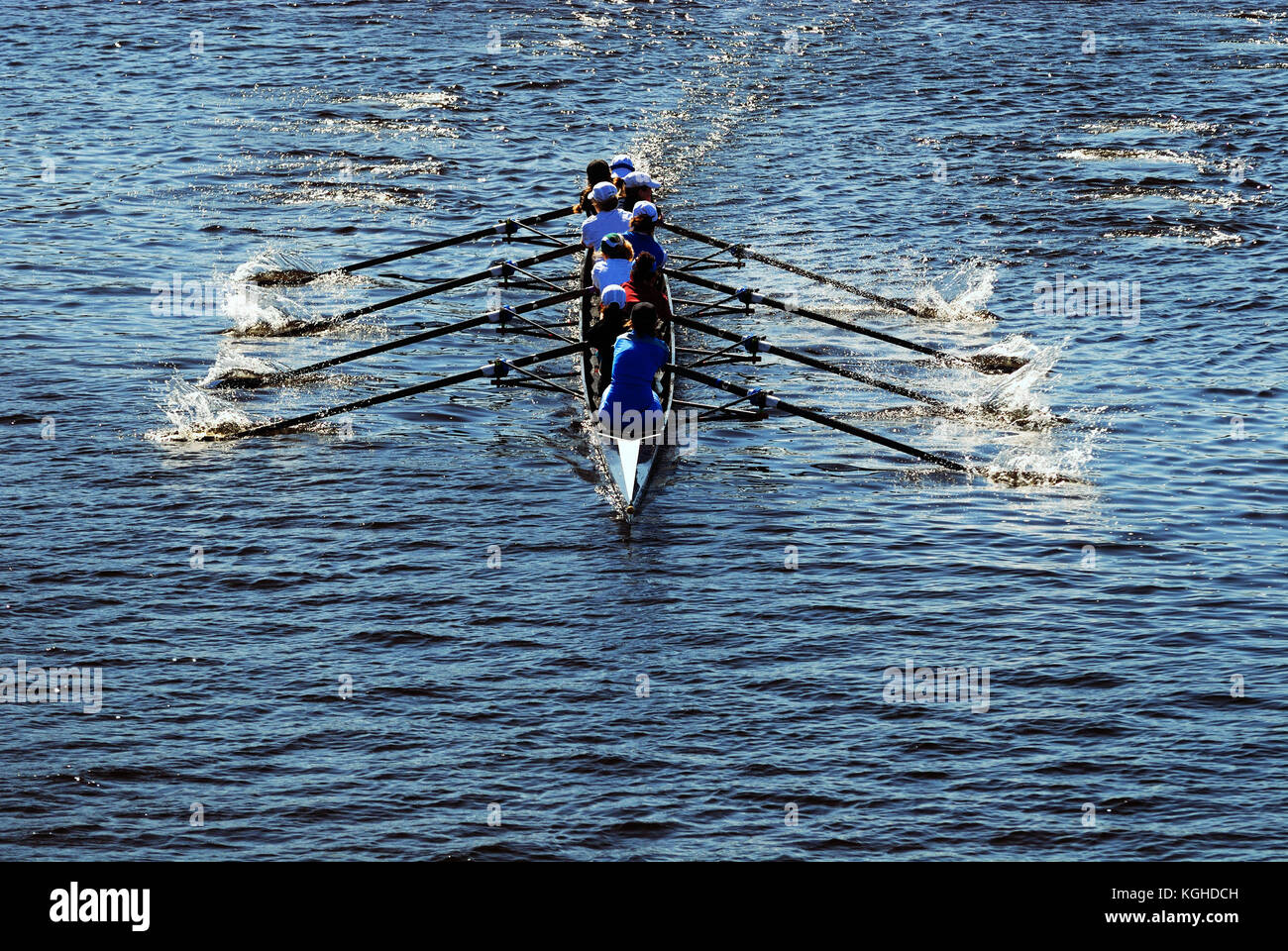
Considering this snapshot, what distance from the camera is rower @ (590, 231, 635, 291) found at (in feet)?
71.6

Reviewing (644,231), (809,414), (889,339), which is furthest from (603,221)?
(809,414)

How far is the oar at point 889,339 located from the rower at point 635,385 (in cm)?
396

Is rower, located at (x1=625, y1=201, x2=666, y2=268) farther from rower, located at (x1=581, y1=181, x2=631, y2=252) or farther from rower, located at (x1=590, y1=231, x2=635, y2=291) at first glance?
rower, located at (x1=581, y1=181, x2=631, y2=252)

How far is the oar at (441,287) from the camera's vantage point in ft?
79.6

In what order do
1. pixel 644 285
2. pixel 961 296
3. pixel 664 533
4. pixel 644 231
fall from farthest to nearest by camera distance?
pixel 961 296
pixel 644 231
pixel 644 285
pixel 664 533

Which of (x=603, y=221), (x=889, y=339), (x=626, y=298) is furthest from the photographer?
(x=603, y=221)

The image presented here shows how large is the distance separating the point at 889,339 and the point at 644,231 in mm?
4335

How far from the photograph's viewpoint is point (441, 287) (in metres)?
24.5

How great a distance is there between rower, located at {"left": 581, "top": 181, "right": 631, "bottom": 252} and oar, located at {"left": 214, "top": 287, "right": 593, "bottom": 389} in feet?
5.10

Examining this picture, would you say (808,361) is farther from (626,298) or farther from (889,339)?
(889,339)

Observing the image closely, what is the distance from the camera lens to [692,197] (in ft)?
109
